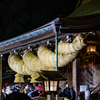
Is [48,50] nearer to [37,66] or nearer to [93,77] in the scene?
[37,66]

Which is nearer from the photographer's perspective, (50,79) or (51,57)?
(50,79)

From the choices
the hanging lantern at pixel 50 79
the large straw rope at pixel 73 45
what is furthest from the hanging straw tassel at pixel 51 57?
the hanging lantern at pixel 50 79

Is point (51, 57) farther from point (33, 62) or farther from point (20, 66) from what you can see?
point (20, 66)

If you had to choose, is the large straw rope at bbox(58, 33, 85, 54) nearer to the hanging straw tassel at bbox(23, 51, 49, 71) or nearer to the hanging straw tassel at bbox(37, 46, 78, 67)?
the hanging straw tassel at bbox(37, 46, 78, 67)

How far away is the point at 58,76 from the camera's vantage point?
6.01 m

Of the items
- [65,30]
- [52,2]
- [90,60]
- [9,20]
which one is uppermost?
[52,2]

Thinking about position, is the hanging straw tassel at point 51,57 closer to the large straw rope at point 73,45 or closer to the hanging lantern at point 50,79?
the large straw rope at point 73,45

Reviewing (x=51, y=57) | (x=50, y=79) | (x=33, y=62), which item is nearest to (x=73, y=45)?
(x=51, y=57)

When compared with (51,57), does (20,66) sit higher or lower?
lower

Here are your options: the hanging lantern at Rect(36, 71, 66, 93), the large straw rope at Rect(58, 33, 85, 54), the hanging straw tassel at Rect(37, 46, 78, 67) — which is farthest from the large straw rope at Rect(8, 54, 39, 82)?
the hanging lantern at Rect(36, 71, 66, 93)

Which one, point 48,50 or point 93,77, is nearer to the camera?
point 48,50

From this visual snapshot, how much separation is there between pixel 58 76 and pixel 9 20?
45.2ft

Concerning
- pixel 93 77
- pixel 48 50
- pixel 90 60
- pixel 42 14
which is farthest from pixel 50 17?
pixel 48 50

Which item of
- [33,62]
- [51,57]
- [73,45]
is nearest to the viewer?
[73,45]
